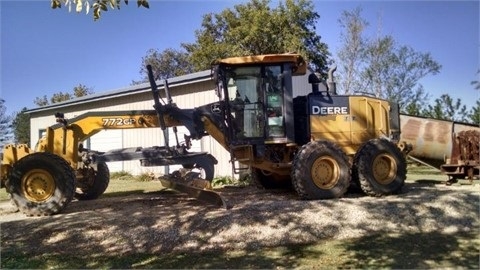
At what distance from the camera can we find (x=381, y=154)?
9859mm

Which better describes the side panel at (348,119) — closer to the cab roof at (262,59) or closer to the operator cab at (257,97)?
the operator cab at (257,97)

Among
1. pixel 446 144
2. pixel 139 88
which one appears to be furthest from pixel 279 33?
pixel 446 144

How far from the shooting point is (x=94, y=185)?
1091cm

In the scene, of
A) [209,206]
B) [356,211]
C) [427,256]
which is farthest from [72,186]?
[427,256]

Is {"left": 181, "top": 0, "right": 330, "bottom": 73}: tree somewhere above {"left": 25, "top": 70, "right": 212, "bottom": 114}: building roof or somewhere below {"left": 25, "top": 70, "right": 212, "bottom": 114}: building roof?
above

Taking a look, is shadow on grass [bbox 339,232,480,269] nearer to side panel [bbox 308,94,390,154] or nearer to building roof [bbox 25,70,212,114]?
side panel [bbox 308,94,390,154]

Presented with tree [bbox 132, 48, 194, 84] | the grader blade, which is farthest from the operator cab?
tree [bbox 132, 48, 194, 84]

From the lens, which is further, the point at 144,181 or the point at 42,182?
the point at 144,181

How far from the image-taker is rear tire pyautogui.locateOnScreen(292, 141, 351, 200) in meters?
9.09

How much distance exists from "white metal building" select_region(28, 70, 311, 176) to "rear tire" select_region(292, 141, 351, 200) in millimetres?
4786

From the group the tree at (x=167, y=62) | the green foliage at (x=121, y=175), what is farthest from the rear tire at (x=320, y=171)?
the tree at (x=167, y=62)

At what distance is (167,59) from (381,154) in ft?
143

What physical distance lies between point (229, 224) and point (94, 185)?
197 inches

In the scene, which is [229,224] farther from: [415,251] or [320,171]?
[320,171]
